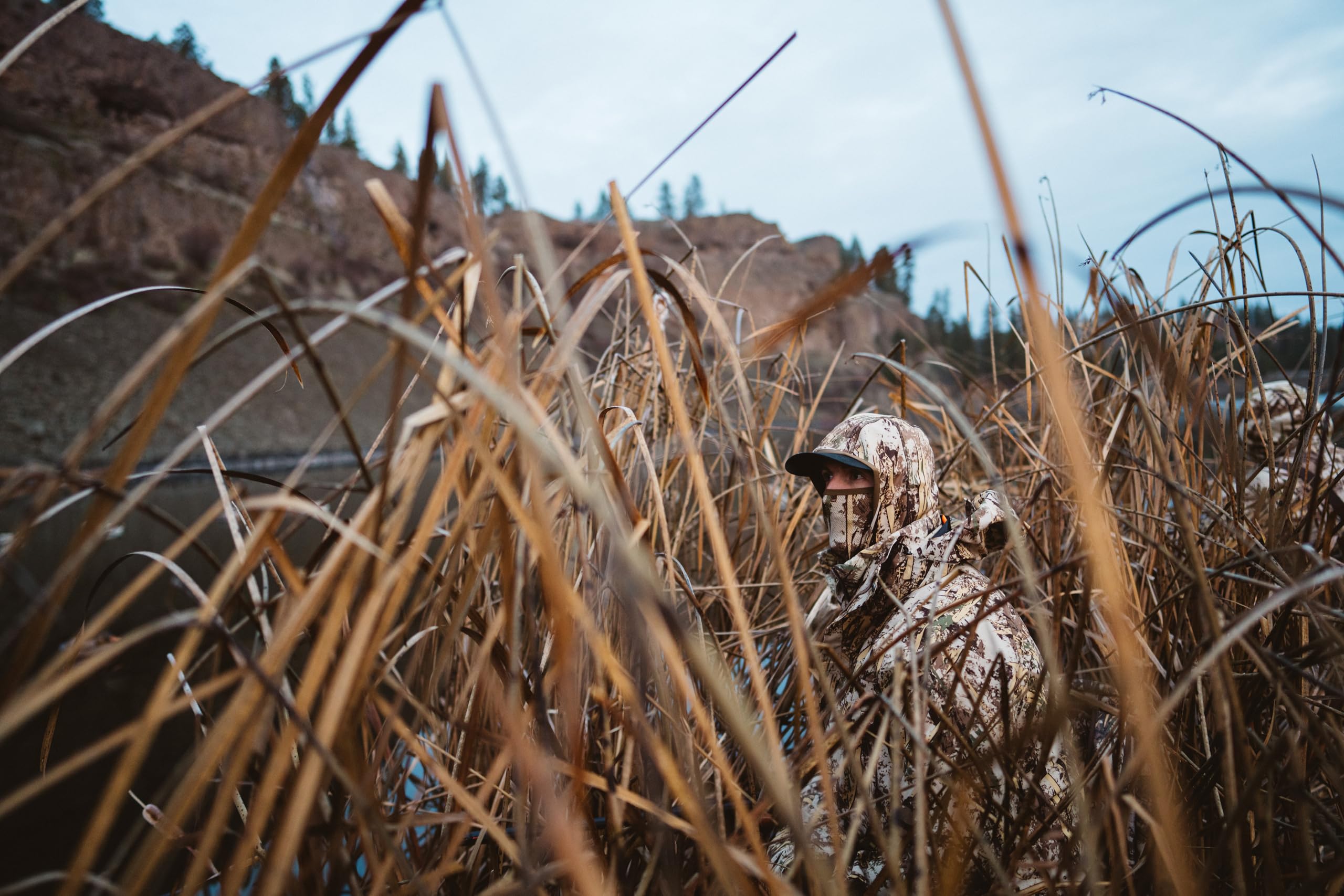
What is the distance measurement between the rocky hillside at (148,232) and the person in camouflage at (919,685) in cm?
1693

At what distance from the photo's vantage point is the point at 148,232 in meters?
23.0

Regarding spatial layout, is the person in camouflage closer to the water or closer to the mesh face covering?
the mesh face covering

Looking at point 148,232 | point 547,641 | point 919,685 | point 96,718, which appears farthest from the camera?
point 148,232

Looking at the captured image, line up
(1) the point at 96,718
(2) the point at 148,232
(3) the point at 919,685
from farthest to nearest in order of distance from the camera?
(2) the point at 148,232
(1) the point at 96,718
(3) the point at 919,685

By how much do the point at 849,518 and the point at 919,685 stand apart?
1.77 ft

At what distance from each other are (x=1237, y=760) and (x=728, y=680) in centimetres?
54

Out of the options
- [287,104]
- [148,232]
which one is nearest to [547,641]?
[148,232]

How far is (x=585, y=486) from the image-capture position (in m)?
0.26

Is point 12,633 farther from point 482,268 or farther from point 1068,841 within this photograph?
point 1068,841

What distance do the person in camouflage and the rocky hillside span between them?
55.5 ft

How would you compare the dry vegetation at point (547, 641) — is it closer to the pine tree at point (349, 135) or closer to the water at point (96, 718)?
the water at point (96, 718)

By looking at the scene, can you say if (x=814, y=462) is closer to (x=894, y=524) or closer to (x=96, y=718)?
(x=894, y=524)

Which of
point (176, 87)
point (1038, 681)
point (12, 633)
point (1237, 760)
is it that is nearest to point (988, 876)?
point (1237, 760)

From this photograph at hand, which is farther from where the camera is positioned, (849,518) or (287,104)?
(287,104)
